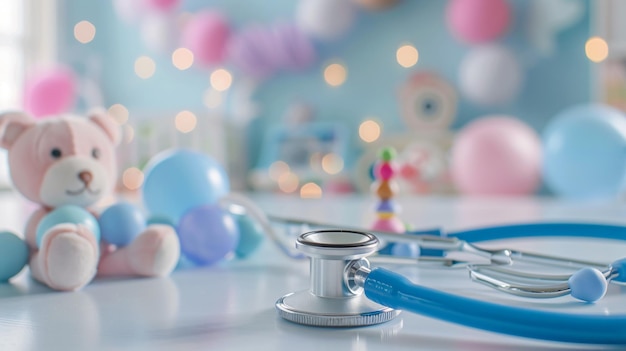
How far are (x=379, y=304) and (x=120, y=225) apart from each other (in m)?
0.37

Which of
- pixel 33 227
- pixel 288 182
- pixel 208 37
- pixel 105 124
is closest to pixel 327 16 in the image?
pixel 208 37

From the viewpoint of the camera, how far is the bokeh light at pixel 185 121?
3238 millimetres

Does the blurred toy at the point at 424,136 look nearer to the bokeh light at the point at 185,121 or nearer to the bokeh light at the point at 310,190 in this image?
the bokeh light at the point at 310,190

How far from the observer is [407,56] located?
120 inches

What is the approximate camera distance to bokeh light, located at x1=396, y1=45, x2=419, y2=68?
303 centimetres

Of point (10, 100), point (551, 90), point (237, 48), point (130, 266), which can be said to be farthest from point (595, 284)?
point (10, 100)

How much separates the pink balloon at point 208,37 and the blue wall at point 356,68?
0.44ft

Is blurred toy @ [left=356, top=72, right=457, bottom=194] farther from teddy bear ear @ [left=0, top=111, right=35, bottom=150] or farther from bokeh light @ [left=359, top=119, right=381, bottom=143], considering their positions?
teddy bear ear @ [left=0, top=111, right=35, bottom=150]

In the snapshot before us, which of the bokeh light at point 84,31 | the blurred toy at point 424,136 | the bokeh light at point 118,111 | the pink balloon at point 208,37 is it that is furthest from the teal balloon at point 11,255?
the bokeh light at point 84,31

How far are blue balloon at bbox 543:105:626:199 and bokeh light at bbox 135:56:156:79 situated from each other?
240 centimetres

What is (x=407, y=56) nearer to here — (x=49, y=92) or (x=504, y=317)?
(x=49, y=92)

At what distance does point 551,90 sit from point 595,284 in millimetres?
2392

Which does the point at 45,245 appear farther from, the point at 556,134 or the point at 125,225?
the point at 556,134

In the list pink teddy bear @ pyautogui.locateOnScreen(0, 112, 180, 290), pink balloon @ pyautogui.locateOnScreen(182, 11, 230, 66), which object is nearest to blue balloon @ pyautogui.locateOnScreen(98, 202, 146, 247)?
pink teddy bear @ pyautogui.locateOnScreen(0, 112, 180, 290)
